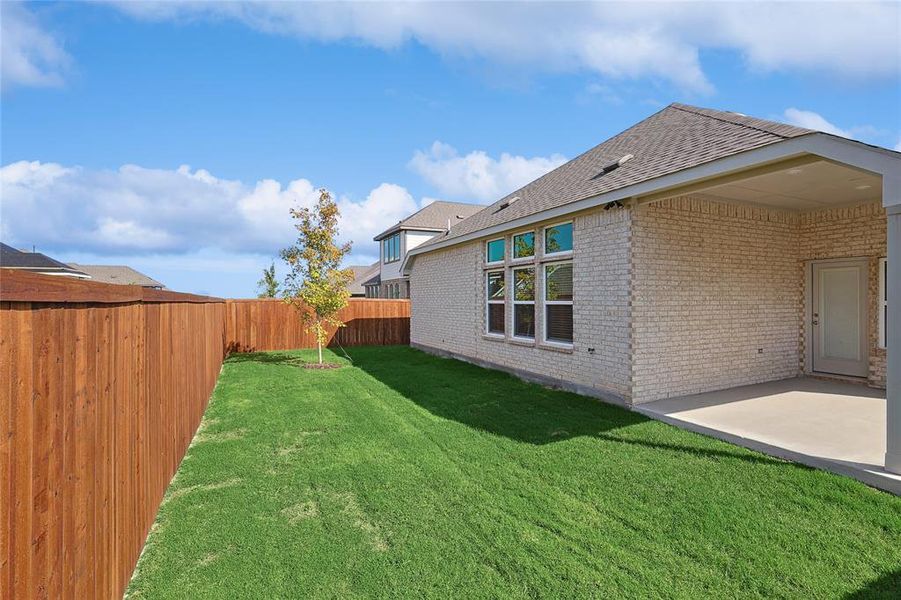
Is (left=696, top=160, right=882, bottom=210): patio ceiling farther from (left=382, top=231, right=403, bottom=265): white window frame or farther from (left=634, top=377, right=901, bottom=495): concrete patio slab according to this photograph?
(left=382, top=231, right=403, bottom=265): white window frame

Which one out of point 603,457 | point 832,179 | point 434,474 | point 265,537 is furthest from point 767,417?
point 265,537

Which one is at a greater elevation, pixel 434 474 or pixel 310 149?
pixel 310 149

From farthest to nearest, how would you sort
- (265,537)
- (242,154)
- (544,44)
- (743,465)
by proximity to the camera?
1. (242,154)
2. (544,44)
3. (743,465)
4. (265,537)

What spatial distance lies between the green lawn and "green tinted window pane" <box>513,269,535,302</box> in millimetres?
3571

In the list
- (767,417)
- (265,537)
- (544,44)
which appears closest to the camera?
(265,537)

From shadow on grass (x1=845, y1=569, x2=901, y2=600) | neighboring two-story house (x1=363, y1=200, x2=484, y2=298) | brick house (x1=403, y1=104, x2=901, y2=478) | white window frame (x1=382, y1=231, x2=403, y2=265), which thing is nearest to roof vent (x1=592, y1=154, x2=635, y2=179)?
brick house (x1=403, y1=104, x2=901, y2=478)

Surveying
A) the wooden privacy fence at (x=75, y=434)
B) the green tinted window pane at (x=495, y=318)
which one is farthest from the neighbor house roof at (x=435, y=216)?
the wooden privacy fence at (x=75, y=434)

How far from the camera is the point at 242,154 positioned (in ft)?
49.1

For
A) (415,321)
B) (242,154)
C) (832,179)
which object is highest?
(242,154)

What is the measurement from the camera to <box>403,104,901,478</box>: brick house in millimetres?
6695

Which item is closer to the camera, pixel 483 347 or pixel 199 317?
pixel 199 317

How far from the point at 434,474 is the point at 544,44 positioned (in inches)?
346

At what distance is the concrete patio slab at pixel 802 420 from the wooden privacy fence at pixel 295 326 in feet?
42.8

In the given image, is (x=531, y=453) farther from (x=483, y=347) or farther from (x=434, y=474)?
(x=483, y=347)
